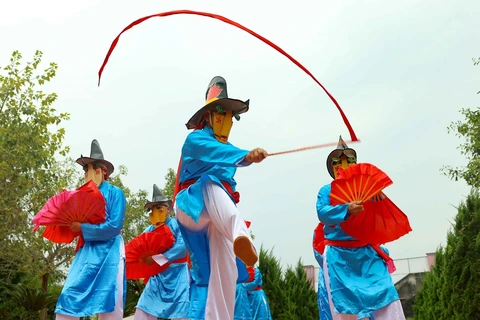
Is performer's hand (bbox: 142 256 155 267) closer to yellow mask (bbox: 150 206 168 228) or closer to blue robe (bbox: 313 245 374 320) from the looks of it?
yellow mask (bbox: 150 206 168 228)

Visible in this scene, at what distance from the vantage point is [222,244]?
4.07 m

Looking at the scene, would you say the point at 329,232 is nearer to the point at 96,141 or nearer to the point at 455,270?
the point at 455,270

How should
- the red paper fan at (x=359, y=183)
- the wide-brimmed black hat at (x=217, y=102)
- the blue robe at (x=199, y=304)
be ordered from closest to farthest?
the blue robe at (x=199, y=304)
the wide-brimmed black hat at (x=217, y=102)
the red paper fan at (x=359, y=183)

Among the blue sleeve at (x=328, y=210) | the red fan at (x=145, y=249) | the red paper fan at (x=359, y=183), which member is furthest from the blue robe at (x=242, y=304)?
the red paper fan at (x=359, y=183)

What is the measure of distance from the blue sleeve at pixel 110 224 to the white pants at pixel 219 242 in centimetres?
185

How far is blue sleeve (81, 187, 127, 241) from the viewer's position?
5719 millimetres

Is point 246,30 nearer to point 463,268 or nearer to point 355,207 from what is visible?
point 355,207

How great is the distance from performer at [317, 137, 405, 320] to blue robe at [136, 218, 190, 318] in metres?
2.46

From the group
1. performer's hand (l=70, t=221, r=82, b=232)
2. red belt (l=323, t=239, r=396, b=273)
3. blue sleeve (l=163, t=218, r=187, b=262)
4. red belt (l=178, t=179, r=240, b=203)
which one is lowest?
red belt (l=323, t=239, r=396, b=273)

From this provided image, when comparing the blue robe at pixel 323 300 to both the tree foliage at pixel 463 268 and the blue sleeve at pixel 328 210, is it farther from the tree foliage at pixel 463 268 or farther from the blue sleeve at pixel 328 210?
the tree foliage at pixel 463 268

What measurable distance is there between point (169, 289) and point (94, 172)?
2.16 m

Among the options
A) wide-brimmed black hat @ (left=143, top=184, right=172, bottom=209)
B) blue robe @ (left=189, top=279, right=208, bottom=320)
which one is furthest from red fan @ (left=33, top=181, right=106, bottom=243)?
wide-brimmed black hat @ (left=143, top=184, right=172, bottom=209)

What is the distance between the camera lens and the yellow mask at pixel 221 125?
4398 millimetres

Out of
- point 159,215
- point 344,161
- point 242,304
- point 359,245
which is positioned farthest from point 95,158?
point 359,245
